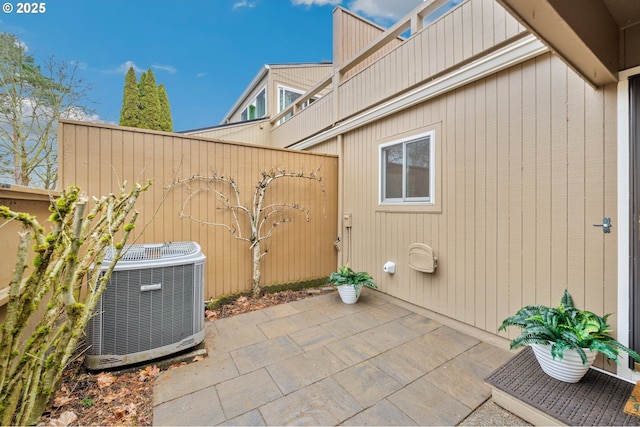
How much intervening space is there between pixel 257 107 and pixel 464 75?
25.8 ft

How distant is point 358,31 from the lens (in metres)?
5.21

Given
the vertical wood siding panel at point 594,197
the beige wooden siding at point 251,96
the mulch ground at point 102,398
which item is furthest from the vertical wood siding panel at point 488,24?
the beige wooden siding at point 251,96

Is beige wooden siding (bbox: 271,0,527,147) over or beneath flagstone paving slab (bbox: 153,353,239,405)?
over

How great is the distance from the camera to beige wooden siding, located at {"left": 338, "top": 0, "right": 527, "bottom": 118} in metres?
2.64

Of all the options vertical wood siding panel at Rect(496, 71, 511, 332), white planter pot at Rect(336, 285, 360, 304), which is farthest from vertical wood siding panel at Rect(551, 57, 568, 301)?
white planter pot at Rect(336, 285, 360, 304)

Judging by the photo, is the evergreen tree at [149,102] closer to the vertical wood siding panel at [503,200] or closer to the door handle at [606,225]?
the vertical wood siding panel at [503,200]

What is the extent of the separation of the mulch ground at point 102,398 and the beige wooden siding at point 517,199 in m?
2.87

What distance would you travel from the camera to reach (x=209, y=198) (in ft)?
12.2

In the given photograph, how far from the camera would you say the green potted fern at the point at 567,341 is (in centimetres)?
171

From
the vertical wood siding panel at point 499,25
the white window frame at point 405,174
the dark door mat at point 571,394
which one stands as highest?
the vertical wood siding panel at point 499,25

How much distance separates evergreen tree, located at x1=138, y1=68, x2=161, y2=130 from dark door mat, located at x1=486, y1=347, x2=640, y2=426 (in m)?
11.1

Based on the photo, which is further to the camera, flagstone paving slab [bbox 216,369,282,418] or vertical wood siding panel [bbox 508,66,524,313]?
vertical wood siding panel [bbox 508,66,524,313]

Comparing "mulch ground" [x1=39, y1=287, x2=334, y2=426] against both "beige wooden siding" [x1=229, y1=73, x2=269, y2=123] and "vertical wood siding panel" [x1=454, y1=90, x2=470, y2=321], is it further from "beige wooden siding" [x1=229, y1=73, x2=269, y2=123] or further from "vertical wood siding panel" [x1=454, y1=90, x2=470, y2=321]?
"beige wooden siding" [x1=229, y1=73, x2=269, y2=123]

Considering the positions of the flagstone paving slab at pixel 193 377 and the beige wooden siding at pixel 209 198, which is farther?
the beige wooden siding at pixel 209 198
